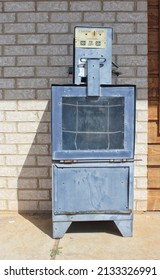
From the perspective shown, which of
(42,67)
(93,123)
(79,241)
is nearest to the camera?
(93,123)

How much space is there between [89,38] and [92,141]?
0.99 meters

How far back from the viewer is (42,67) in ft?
13.8

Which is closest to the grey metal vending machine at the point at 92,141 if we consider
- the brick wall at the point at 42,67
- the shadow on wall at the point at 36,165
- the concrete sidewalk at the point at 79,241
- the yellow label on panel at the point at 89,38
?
the yellow label on panel at the point at 89,38

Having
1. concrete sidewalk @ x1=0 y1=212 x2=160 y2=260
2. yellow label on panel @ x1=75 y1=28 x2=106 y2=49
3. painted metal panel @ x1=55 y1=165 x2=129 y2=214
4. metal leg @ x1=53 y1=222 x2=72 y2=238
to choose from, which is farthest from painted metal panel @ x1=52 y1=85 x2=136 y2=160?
concrete sidewalk @ x1=0 y1=212 x2=160 y2=260

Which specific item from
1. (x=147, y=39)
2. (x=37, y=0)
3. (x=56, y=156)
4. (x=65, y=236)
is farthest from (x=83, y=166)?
(x=37, y=0)

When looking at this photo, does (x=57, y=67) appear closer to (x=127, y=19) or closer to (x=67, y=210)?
(x=127, y=19)

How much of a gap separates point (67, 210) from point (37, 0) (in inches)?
94.4

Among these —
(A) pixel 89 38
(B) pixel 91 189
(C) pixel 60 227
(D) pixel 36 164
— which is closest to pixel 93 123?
(B) pixel 91 189

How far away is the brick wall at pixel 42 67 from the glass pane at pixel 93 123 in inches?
34.7

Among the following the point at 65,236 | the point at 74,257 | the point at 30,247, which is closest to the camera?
the point at 74,257

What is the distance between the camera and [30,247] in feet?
11.2

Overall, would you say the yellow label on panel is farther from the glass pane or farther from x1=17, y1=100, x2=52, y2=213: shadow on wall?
x1=17, y1=100, x2=52, y2=213: shadow on wall

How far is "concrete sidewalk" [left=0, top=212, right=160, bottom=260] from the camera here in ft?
10.6

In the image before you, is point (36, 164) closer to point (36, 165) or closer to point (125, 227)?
point (36, 165)
